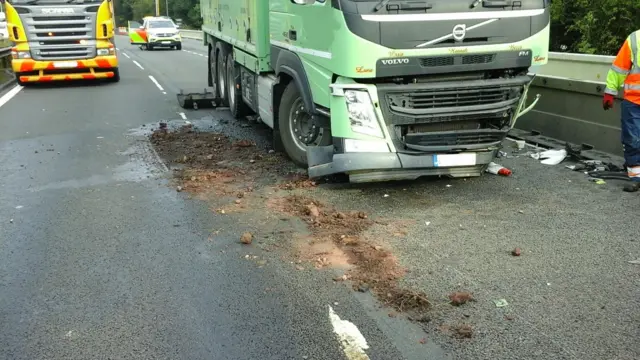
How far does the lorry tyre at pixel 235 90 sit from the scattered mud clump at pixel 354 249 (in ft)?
14.9

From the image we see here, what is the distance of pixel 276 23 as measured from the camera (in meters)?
7.55

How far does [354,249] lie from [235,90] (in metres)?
6.29

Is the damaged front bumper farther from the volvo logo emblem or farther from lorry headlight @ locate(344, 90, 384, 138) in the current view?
the volvo logo emblem

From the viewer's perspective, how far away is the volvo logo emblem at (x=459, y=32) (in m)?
5.89

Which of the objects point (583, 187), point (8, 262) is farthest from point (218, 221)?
point (583, 187)

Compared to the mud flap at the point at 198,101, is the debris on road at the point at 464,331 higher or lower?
lower

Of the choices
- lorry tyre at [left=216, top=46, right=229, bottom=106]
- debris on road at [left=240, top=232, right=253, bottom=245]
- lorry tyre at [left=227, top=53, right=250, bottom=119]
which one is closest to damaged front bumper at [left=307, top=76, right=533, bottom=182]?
debris on road at [left=240, top=232, right=253, bottom=245]

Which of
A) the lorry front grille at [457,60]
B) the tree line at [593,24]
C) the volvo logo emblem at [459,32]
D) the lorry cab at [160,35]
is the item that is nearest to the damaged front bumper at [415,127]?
the lorry front grille at [457,60]

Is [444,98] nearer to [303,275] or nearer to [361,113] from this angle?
Answer: [361,113]

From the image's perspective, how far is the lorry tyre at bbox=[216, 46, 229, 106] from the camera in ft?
38.0

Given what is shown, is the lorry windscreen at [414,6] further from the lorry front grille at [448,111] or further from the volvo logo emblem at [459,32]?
the lorry front grille at [448,111]

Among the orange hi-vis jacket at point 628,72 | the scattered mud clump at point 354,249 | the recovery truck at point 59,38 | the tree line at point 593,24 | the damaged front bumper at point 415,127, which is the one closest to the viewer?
the scattered mud clump at point 354,249

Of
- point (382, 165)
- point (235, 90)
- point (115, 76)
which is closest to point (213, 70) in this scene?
point (235, 90)

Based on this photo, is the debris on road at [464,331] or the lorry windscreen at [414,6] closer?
the debris on road at [464,331]
